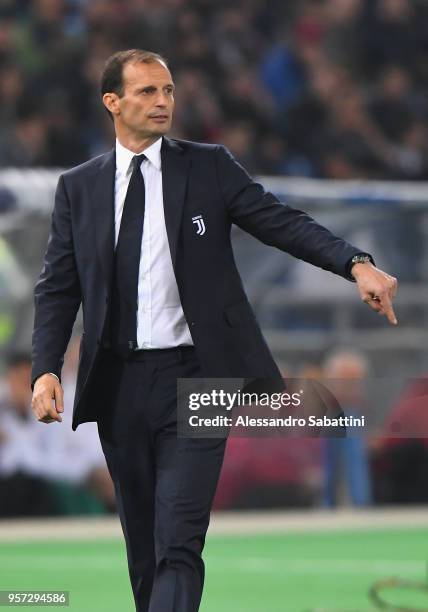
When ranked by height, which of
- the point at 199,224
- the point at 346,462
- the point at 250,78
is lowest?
the point at 346,462

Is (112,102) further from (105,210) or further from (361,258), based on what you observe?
(361,258)

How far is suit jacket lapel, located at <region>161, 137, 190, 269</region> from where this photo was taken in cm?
488

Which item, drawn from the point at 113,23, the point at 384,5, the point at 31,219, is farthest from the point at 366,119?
the point at 31,219

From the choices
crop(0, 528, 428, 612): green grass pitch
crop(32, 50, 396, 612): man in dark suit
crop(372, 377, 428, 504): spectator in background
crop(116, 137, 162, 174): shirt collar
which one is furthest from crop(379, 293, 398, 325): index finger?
crop(372, 377, 428, 504): spectator in background

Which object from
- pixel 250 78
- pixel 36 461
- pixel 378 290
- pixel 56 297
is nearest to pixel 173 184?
pixel 56 297

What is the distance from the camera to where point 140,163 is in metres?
5.03

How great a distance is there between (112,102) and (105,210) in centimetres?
37

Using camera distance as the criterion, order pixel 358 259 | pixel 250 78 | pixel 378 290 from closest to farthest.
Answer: pixel 378 290, pixel 358 259, pixel 250 78

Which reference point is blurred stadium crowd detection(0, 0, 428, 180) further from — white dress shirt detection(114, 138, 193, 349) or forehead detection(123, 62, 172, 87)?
white dress shirt detection(114, 138, 193, 349)

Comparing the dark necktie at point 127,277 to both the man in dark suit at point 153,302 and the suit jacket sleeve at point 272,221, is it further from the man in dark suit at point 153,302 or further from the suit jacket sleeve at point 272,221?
the suit jacket sleeve at point 272,221

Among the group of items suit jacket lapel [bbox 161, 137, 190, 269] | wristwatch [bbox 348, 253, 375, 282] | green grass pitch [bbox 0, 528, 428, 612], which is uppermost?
suit jacket lapel [bbox 161, 137, 190, 269]

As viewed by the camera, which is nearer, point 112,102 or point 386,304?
point 386,304

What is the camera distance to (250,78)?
49.9ft

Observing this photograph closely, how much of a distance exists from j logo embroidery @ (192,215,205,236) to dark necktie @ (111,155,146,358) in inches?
6.8
